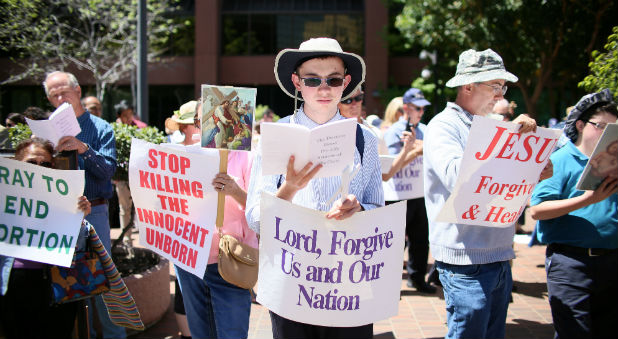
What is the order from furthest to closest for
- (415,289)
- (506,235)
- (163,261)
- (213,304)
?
(415,289), (163,261), (213,304), (506,235)

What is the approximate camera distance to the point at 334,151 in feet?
7.48

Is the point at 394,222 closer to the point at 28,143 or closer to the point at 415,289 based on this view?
the point at 28,143

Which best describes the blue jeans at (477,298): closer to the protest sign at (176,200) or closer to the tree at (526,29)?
the protest sign at (176,200)

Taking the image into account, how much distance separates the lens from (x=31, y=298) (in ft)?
10.3

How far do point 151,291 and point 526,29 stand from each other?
1342 centimetres

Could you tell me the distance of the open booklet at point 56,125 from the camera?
11.0ft

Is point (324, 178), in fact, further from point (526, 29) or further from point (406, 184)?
point (526, 29)

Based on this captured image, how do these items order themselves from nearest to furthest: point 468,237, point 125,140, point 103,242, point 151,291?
point 468,237, point 103,242, point 151,291, point 125,140

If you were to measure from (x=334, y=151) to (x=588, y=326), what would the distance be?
2006 millimetres

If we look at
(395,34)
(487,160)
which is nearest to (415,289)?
(487,160)

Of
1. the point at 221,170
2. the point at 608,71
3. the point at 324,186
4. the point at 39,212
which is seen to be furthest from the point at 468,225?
the point at 39,212

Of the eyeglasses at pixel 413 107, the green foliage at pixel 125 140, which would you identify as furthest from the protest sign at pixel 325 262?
the eyeglasses at pixel 413 107

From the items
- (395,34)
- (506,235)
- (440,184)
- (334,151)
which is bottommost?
(506,235)

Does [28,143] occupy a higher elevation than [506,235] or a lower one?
higher
